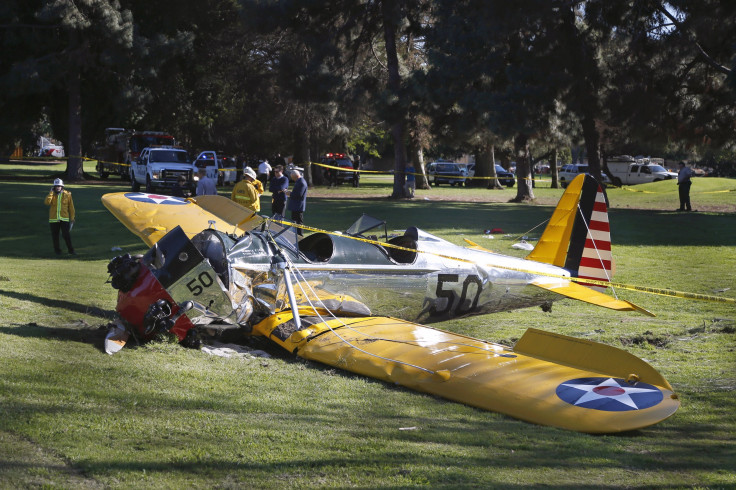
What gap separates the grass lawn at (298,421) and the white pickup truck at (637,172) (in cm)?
5411

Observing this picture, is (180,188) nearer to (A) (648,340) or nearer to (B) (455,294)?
(B) (455,294)

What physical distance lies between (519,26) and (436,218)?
8719 millimetres

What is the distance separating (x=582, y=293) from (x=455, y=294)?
171 cm

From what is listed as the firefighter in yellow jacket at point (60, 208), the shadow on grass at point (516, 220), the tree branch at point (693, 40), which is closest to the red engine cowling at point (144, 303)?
the firefighter in yellow jacket at point (60, 208)

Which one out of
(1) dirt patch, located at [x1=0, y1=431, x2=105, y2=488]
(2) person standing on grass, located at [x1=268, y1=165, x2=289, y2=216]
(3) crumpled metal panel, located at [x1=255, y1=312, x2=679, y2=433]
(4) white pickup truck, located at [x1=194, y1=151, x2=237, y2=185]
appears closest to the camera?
(1) dirt patch, located at [x1=0, y1=431, x2=105, y2=488]

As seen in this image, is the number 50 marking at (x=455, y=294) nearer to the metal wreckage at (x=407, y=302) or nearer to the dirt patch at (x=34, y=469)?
the metal wreckage at (x=407, y=302)

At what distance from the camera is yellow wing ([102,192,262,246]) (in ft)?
37.4

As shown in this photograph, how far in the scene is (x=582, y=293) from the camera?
895 centimetres

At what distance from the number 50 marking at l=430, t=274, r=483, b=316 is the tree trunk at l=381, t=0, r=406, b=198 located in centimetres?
2528

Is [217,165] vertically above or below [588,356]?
above

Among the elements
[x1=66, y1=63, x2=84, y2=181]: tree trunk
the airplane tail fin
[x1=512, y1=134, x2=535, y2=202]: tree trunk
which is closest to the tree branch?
[x1=512, y1=134, x2=535, y2=202]: tree trunk

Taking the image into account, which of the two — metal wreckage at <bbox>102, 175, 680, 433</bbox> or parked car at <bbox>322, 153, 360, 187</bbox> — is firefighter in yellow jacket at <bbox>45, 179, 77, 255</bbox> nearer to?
metal wreckage at <bbox>102, 175, 680, 433</bbox>

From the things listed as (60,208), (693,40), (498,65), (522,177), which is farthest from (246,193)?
(522,177)

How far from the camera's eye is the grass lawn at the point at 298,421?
16.3 feet
